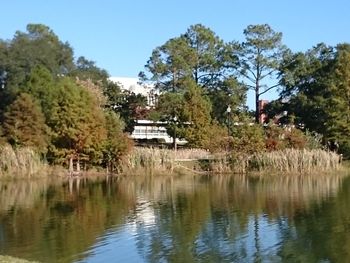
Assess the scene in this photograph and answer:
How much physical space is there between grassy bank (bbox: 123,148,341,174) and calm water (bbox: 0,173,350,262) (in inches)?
265

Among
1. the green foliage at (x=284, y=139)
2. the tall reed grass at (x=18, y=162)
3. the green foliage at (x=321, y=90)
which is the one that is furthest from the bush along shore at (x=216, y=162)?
the green foliage at (x=321, y=90)

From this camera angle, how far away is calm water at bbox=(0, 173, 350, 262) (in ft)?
55.4

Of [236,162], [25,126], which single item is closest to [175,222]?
[25,126]

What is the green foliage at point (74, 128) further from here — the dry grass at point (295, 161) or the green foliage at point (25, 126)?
the dry grass at point (295, 161)

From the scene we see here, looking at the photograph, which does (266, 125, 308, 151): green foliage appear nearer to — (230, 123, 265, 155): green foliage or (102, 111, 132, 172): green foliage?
(230, 123, 265, 155): green foliage

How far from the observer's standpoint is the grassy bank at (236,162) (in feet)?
139

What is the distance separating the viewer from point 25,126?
40812 mm

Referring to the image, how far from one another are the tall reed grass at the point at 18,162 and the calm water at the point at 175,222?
287cm

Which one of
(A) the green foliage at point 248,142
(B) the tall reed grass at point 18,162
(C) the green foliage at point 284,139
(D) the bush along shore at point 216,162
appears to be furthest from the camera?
(C) the green foliage at point 284,139

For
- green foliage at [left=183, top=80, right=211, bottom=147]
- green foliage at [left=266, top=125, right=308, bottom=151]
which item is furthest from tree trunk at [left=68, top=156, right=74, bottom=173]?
green foliage at [left=266, top=125, right=308, bottom=151]

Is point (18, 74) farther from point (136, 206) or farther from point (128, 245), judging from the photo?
point (128, 245)

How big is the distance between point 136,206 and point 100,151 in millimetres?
16332

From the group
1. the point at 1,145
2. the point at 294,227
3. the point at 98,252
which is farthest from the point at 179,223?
the point at 1,145

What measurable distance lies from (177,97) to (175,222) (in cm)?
3269
